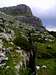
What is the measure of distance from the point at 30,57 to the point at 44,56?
18.4 m

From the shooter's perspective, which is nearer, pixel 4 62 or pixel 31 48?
pixel 4 62

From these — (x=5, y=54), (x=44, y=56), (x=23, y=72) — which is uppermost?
(x=5, y=54)

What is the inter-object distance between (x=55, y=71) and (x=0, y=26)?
16.4 metres

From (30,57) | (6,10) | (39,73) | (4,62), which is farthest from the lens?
(6,10)

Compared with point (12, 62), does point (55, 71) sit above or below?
below

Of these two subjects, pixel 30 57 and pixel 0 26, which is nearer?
pixel 30 57

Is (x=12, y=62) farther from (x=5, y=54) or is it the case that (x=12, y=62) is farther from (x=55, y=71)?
(x=55, y=71)

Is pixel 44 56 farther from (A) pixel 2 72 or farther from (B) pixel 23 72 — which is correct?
(A) pixel 2 72

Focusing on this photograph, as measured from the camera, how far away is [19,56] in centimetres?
4134

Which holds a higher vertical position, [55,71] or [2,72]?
[2,72]

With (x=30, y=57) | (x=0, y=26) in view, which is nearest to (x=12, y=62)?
(x=30, y=57)

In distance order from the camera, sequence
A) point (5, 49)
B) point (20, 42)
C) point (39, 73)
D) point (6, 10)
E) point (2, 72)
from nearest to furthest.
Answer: point (2, 72), point (5, 49), point (39, 73), point (20, 42), point (6, 10)

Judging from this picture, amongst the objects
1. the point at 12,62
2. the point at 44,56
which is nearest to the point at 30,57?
the point at 12,62

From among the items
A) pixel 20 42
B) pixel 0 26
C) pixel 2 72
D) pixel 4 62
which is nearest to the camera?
pixel 2 72
